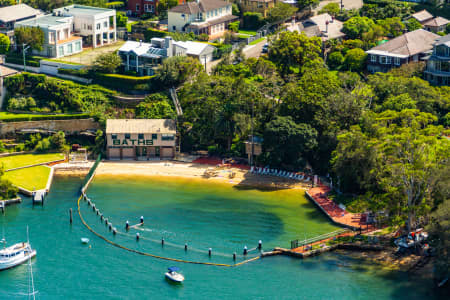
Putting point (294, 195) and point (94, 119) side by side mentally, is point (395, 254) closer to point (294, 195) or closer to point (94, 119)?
point (294, 195)

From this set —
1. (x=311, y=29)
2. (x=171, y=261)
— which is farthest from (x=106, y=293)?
(x=311, y=29)

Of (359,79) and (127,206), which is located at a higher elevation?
(359,79)

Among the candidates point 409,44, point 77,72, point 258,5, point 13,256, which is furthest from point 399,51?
point 13,256

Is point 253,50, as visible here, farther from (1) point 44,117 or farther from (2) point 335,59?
(1) point 44,117

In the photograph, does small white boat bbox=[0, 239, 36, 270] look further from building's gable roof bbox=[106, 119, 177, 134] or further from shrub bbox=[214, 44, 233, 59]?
shrub bbox=[214, 44, 233, 59]

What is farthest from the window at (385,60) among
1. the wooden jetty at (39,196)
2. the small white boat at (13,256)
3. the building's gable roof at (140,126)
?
the small white boat at (13,256)

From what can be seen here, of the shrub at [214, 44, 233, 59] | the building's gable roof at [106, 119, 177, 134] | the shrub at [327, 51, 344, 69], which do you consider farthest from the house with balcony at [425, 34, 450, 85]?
the building's gable roof at [106, 119, 177, 134]

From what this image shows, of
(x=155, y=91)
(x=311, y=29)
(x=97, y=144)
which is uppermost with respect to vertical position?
(x=311, y=29)

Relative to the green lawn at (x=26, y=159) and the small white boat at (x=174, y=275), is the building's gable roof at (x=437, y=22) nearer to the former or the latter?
the green lawn at (x=26, y=159)
